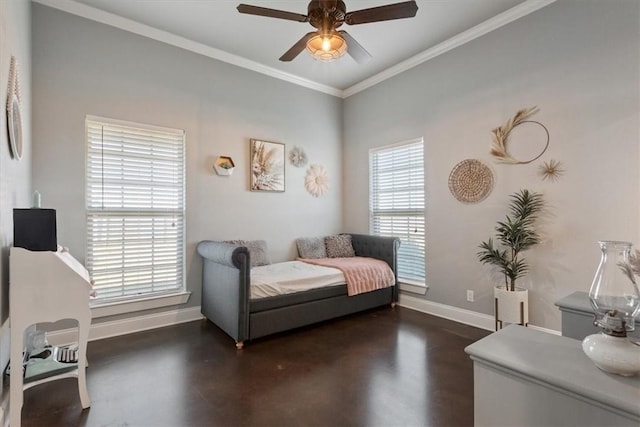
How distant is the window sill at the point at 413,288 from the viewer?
3.87 m

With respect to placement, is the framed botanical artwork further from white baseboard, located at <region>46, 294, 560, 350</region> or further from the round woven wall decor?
the round woven wall decor

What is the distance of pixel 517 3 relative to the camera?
2.96 m

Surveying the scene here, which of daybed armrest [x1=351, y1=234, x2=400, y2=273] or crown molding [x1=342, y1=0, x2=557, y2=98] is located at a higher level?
crown molding [x1=342, y1=0, x2=557, y2=98]

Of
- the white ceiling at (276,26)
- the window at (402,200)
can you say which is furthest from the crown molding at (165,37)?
the window at (402,200)

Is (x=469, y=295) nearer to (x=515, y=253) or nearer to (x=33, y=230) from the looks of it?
(x=515, y=253)

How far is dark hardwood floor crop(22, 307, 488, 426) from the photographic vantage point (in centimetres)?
184

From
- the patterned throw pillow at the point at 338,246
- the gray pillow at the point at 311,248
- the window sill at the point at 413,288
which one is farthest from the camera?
the patterned throw pillow at the point at 338,246

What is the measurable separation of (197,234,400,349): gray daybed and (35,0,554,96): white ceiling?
2.28 meters

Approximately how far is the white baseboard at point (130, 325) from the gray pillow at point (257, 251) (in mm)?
837

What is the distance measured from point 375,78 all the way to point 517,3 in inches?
73.3

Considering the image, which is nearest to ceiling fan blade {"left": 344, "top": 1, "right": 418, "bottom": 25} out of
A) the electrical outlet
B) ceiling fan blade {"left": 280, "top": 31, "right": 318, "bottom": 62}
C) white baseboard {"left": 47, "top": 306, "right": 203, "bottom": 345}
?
ceiling fan blade {"left": 280, "top": 31, "right": 318, "bottom": 62}

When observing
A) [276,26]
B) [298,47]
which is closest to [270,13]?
[298,47]

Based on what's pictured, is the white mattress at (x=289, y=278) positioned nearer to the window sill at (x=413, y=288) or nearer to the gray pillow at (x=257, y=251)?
the gray pillow at (x=257, y=251)

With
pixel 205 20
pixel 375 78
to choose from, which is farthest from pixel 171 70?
pixel 375 78
